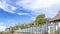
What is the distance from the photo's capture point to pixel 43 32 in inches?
577

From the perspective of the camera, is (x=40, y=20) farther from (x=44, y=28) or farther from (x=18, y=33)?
(x=44, y=28)

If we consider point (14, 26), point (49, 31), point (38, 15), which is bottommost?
point (49, 31)

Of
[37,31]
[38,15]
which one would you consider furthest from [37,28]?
[38,15]

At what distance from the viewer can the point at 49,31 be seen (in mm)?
13852

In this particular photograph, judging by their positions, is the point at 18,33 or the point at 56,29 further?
the point at 18,33

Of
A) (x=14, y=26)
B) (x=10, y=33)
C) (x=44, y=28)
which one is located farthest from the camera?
(x=14, y=26)

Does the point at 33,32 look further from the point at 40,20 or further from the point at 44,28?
the point at 40,20

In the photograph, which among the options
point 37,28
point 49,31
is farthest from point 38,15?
point 49,31

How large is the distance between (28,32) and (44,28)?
9.44 feet

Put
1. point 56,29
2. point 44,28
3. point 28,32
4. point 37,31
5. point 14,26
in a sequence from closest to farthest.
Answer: point 56,29 < point 44,28 < point 37,31 < point 28,32 < point 14,26

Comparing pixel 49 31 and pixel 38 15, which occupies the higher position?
pixel 38 15

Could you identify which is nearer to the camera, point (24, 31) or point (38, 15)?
point (24, 31)

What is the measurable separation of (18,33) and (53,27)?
6.26 metres

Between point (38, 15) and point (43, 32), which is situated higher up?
point (38, 15)
